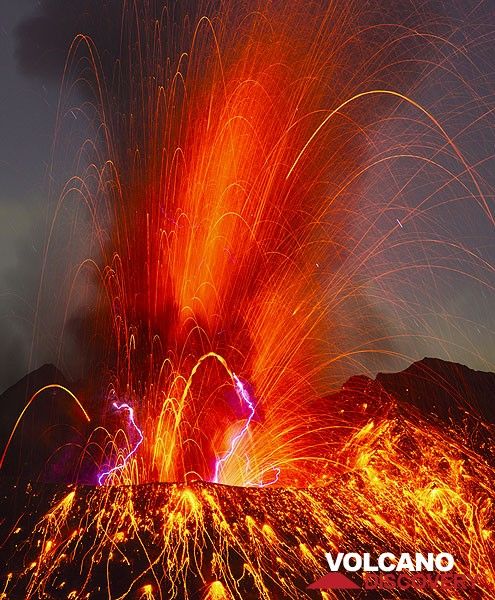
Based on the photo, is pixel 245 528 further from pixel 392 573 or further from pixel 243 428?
pixel 243 428

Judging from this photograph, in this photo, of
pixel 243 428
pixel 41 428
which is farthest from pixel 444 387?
pixel 41 428

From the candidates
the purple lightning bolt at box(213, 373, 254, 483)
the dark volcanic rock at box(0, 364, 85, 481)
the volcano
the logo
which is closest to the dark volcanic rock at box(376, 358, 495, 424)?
the purple lightning bolt at box(213, 373, 254, 483)

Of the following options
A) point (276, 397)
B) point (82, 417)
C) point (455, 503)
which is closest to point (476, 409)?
point (276, 397)

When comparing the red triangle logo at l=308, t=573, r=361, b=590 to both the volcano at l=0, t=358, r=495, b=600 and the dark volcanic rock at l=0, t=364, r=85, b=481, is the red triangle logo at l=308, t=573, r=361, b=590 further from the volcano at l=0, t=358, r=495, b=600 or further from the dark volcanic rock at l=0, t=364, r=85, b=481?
the dark volcanic rock at l=0, t=364, r=85, b=481

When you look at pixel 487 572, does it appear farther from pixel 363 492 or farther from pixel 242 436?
pixel 242 436

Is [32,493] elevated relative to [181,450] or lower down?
elevated

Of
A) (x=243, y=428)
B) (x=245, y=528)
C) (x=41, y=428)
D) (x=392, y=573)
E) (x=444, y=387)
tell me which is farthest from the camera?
(x=41, y=428)

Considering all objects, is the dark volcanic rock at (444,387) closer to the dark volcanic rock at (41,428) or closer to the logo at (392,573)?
the logo at (392,573)
